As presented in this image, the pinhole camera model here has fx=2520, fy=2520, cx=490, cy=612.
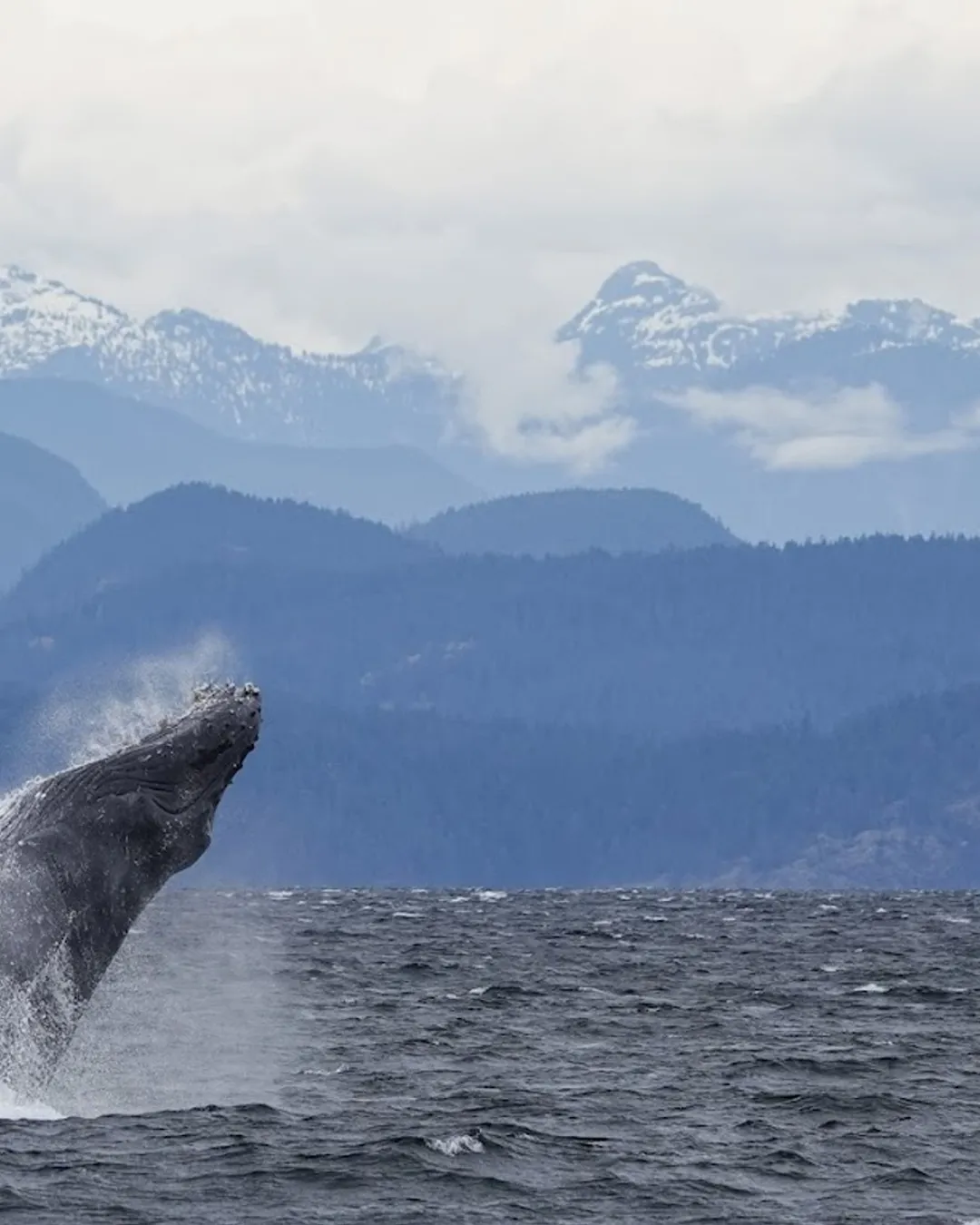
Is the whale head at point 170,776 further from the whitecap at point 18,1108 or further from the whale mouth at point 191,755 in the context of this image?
the whitecap at point 18,1108

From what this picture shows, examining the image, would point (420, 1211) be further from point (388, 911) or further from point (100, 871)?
point (388, 911)

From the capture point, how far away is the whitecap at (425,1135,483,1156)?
26.5 m

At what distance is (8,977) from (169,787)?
89.3 inches

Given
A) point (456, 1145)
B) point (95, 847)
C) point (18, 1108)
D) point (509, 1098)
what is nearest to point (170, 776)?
point (95, 847)

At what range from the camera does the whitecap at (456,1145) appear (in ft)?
86.9

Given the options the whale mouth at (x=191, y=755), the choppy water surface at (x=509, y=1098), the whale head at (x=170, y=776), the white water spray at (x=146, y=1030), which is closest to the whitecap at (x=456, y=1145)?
the choppy water surface at (x=509, y=1098)

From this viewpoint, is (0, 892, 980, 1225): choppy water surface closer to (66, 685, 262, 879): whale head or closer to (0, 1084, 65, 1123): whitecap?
(0, 1084, 65, 1123): whitecap

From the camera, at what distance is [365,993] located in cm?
4962

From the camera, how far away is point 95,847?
74.9 ft

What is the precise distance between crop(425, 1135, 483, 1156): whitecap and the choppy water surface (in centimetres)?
5

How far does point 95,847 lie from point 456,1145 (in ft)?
20.3

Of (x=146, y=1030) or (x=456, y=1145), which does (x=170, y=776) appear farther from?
(x=146, y=1030)

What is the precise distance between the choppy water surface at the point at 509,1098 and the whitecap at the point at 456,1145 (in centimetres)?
5

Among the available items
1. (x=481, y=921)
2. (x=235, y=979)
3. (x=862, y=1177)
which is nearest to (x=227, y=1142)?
(x=862, y=1177)
